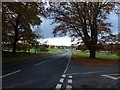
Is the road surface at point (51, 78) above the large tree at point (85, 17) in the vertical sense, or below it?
below

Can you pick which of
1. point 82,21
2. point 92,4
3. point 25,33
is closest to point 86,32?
point 82,21

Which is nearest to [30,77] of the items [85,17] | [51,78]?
[51,78]

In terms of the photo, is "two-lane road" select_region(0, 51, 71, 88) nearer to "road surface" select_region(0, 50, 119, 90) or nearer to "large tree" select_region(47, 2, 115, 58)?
"road surface" select_region(0, 50, 119, 90)

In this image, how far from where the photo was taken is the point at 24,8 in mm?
26766

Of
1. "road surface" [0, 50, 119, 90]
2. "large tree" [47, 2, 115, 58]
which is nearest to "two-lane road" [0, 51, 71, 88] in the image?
"road surface" [0, 50, 119, 90]

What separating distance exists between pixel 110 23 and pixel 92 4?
4060mm

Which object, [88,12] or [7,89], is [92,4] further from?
[7,89]

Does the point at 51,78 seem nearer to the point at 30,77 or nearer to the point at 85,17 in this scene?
the point at 30,77

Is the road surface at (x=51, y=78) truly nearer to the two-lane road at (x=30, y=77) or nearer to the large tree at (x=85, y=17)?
the two-lane road at (x=30, y=77)

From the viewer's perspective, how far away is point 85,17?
4103 cm

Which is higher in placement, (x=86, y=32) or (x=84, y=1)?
(x=84, y=1)

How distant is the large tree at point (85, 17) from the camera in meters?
40.0

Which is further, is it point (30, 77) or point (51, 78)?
point (30, 77)

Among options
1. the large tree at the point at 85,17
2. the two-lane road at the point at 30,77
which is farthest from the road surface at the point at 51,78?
the large tree at the point at 85,17
